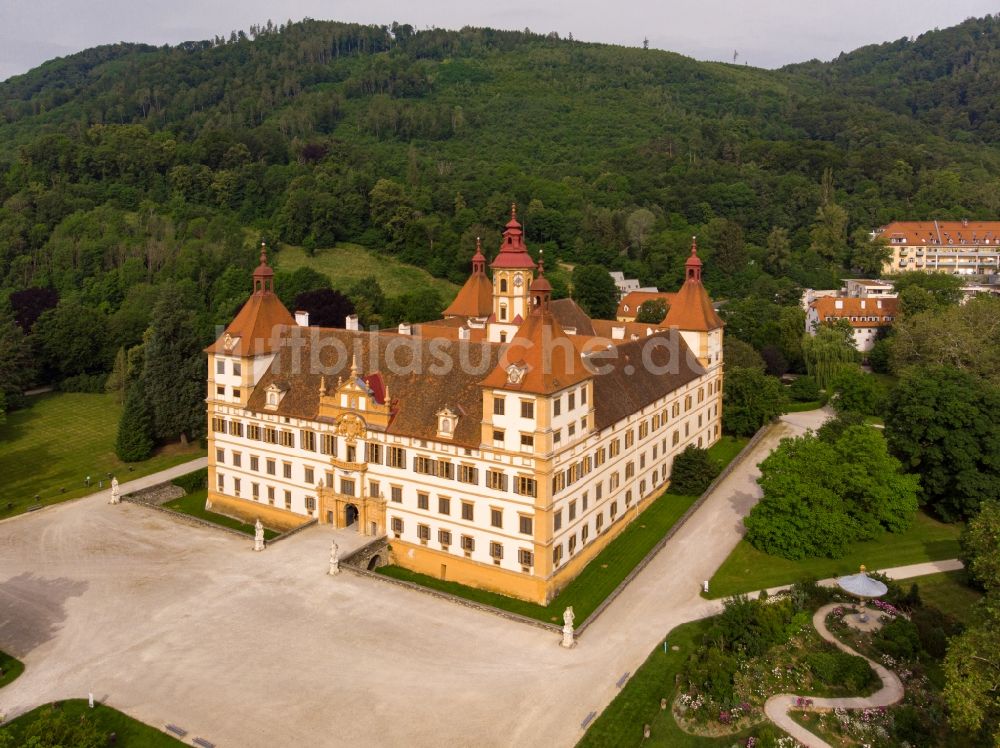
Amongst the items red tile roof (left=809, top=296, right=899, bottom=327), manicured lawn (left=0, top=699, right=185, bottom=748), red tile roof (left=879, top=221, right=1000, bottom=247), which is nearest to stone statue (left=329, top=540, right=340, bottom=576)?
manicured lawn (left=0, top=699, right=185, bottom=748)

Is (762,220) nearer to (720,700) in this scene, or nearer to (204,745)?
(720,700)

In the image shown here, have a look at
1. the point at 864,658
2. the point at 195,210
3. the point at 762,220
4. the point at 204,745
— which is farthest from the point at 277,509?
the point at 762,220

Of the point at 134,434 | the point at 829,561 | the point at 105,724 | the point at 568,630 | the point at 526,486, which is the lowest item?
the point at 105,724

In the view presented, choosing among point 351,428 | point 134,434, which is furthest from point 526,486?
point 134,434

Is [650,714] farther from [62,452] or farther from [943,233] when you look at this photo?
[943,233]

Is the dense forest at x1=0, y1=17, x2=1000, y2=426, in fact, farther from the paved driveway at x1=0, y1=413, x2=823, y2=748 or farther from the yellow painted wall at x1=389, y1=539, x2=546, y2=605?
the yellow painted wall at x1=389, y1=539, x2=546, y2=605

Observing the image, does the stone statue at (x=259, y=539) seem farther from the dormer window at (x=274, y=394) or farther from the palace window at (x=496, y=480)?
the palace window at (x=496, y=480)
